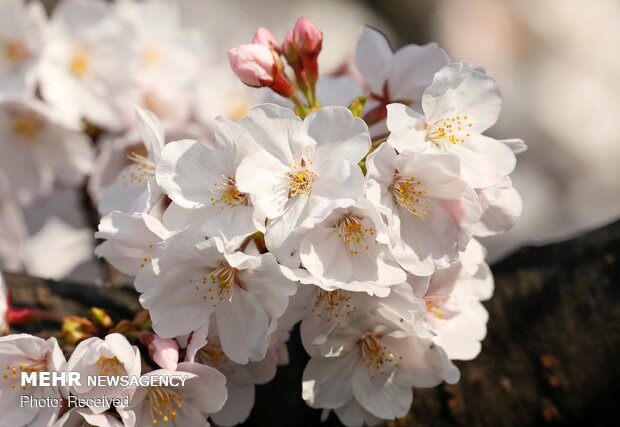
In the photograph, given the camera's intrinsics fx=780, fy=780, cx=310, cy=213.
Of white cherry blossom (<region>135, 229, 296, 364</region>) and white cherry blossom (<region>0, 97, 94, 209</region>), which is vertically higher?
white cherry blossom (<region>135, 229, 296, 364</region>)

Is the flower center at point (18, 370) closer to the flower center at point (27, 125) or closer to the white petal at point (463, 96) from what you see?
the white petal at point (463, 96)

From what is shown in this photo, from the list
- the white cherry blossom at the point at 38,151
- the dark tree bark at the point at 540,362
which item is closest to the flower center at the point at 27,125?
the white cherry blossom at the point at 38,151

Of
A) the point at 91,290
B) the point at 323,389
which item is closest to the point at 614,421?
the point at 323,389

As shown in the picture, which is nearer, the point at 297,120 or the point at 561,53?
the point at 297,120

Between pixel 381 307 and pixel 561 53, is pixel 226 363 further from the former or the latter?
pixel 561 53

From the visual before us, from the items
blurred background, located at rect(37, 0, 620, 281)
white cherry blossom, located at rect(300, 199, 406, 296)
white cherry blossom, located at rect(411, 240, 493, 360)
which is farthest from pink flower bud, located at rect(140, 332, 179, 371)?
blurred background, located at rect(37, 0, 620, 281)

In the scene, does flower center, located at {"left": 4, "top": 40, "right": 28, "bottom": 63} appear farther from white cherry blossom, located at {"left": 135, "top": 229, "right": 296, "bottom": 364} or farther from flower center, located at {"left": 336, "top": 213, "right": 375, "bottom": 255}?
flower center, located at {"left": 336, "top": 213, "right": 375, "bottom": 255}
